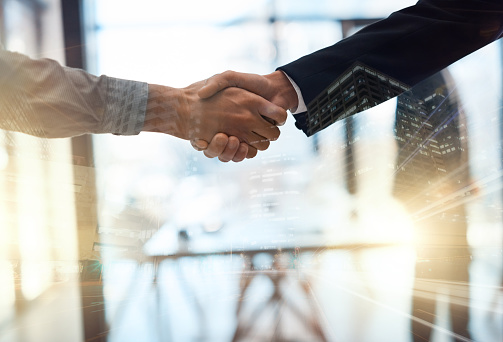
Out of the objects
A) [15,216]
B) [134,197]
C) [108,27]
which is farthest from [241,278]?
[108,27]

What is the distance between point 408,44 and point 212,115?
0.37m

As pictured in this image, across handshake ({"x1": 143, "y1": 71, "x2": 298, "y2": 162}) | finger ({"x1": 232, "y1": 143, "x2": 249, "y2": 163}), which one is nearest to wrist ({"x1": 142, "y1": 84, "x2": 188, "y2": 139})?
handshake ({"x1": 143, "y1": 71, "x2": 298, "y2": 162})

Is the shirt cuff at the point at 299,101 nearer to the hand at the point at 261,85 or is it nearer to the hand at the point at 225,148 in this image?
the hand at the point at 261,85

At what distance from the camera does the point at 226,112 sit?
695 millimetres

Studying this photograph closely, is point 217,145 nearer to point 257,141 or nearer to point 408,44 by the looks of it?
point 257,141

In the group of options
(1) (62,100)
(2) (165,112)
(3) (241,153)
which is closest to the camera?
(1) (62,100)

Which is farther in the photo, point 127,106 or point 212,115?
point 212,115

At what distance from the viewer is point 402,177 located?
93cm

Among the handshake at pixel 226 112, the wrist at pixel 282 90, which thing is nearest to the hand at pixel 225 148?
the handshake at pixel 226 112

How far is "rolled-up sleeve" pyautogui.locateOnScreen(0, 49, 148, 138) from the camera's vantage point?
0.38 meters

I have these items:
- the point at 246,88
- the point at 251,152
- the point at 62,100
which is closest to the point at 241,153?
the point at 251,152

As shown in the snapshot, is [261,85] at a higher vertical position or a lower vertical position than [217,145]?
higher

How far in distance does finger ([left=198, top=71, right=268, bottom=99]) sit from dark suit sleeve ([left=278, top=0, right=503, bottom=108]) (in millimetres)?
61

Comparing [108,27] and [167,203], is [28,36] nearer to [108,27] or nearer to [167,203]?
[108,27]
